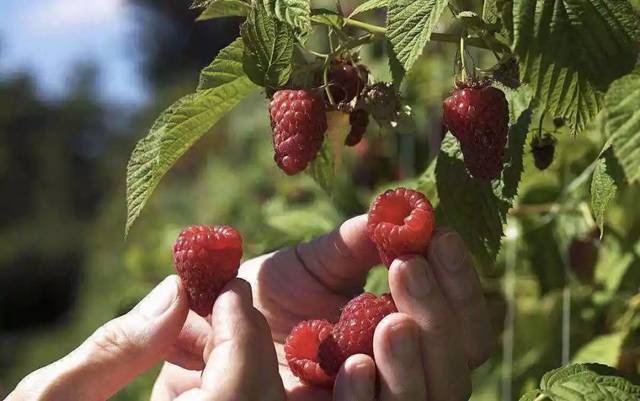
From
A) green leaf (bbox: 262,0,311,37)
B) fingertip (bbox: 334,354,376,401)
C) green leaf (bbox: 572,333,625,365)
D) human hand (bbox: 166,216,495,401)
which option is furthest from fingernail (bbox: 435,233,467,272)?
green leaf (bbox: 572,333,625,365)

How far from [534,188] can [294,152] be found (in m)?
0.80

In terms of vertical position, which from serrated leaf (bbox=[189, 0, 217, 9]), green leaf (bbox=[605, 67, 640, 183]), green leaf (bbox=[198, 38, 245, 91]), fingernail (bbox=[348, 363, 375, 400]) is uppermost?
serrated leaf (bbox=[189, 0, 217, 9])

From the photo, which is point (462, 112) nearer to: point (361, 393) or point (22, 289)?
point (361, 393)

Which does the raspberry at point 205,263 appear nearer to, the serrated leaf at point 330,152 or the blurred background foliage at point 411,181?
the serrated leaf at point 330,152

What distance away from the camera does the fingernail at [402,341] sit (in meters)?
0.78

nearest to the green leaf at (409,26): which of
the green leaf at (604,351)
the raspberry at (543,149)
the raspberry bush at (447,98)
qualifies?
the raspberry bush at (447,98)

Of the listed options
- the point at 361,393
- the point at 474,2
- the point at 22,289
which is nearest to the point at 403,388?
the point at 361,393

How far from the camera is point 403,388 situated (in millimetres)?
800

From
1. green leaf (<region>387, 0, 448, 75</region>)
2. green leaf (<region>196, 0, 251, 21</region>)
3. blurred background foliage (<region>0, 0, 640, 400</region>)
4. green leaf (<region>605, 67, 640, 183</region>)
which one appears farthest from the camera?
blurred background foliage (<region>0, 0, 640, 400</region>)

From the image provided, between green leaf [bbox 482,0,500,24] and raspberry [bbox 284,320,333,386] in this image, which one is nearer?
green leaf [bbox 482,0,500,24]

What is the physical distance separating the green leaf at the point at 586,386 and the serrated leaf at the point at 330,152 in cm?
29

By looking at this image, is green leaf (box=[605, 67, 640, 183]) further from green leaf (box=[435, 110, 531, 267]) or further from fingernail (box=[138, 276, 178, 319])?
fingernail (box=[138, 276, 178, 319])

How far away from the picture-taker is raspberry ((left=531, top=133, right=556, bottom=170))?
2.85 feet

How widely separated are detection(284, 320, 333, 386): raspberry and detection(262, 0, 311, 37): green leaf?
0.95 ft
